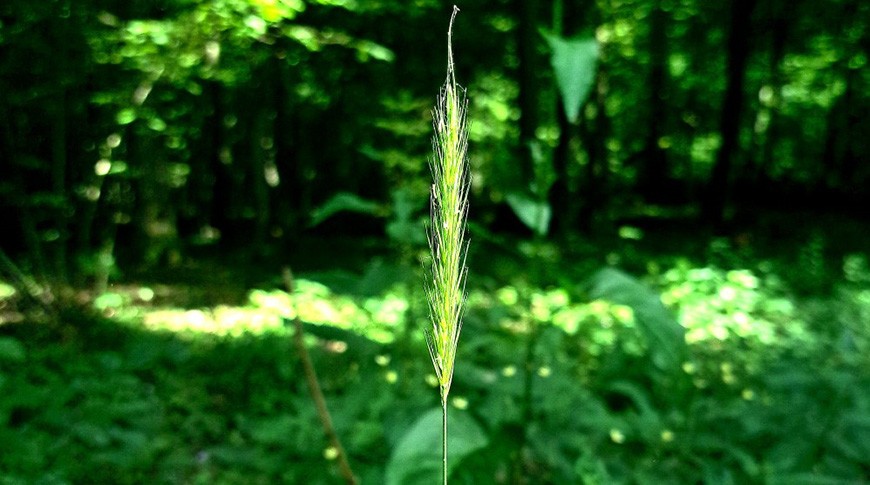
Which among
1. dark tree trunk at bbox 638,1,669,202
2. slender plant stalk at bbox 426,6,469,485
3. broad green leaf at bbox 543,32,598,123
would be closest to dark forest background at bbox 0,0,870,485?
broad green leaf at bbox 543,32,598,123

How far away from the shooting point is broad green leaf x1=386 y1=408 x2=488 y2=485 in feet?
5.31

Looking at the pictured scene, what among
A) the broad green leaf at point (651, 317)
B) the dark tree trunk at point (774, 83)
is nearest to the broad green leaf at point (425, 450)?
the broad green leaf at point (651, 317)

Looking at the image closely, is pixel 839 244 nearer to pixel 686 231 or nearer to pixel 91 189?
pixel 686 231

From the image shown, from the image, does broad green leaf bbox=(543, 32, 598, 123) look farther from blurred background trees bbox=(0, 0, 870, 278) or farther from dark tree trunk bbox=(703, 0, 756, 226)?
dark tree trunk bbox=(703, 0, 756, 226)

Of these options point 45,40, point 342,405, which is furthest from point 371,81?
point 342,405

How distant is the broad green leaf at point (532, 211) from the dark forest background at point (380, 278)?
0.05 ft

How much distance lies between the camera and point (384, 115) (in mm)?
9047

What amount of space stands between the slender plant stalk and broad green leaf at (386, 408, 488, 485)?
100 cm

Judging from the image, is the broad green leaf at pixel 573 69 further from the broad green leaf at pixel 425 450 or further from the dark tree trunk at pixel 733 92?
the dark tree trunk at pixel 733 92

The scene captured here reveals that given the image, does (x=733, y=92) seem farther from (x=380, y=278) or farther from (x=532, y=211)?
(x=380, y=278)

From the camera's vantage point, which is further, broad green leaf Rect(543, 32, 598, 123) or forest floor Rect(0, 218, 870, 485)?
forest floor Rect(0, 218, 870, 485)

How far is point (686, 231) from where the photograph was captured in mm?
11500

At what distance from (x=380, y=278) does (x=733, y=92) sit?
904 centimetres

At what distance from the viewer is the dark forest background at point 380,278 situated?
7.72 feet
